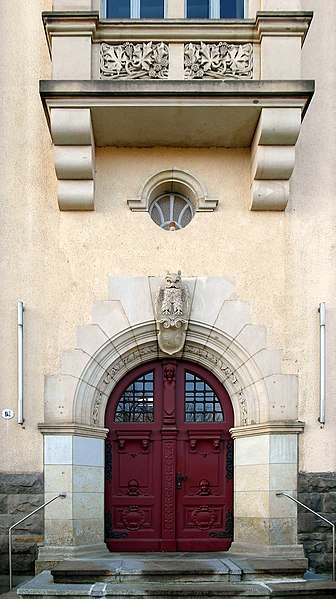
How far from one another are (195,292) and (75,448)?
2396mm

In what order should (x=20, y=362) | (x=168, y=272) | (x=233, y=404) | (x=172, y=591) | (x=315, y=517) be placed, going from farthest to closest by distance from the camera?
(x=233, y=404) → (x=168, y=272) → (x=20, y=362) → (x=315, y=517) → (x=172, y=591)

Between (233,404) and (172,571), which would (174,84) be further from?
(172,571)

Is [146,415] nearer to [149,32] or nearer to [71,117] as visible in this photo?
[71,117]

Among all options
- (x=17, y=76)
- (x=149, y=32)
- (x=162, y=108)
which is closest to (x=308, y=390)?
(x=162, y=108)

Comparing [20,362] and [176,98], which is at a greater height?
[176,98]

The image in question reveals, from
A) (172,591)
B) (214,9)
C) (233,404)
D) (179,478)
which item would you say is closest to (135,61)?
(214,9)

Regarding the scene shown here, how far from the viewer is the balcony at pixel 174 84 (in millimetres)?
8656

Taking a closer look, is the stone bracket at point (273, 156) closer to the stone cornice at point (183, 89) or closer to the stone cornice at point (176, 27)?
the stone cornice at point (183, 89)

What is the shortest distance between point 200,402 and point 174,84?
156 inches

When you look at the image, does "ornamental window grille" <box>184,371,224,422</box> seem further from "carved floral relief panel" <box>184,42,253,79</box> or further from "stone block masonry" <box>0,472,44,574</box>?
"carved floral relief panel" <box>184,42,253,79</box>

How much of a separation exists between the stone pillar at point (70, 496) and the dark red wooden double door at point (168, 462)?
13.5 inches

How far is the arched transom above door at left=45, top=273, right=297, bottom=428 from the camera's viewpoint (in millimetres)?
9094

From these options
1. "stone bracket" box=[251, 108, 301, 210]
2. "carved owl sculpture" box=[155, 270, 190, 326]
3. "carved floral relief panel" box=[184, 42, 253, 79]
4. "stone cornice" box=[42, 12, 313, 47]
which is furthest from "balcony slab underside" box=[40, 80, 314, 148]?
"carved owl sculpture" box=[155, 270, 190, 326]

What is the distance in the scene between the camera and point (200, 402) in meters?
9.63
